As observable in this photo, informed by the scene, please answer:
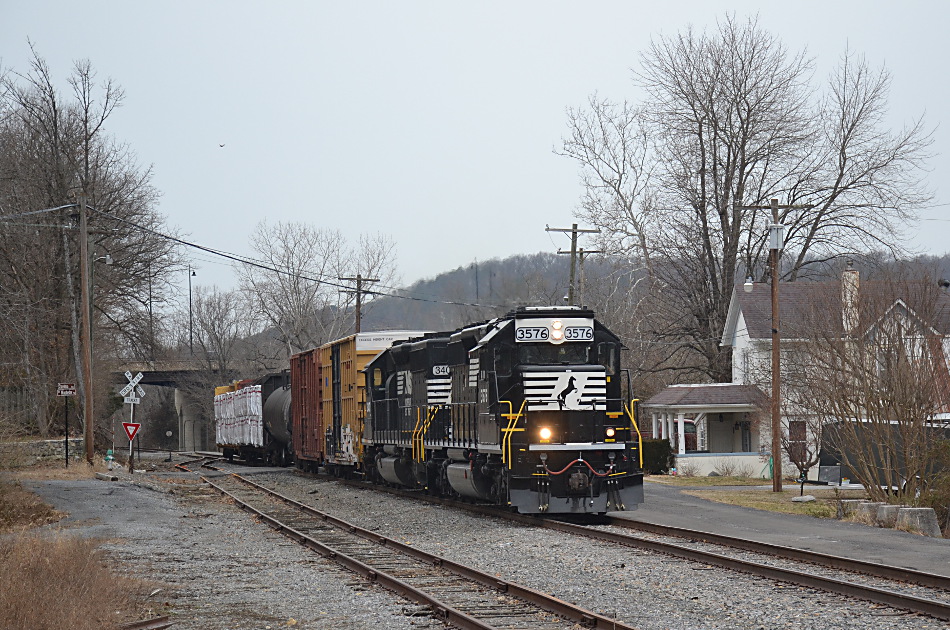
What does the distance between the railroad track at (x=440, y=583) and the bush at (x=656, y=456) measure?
2270cm

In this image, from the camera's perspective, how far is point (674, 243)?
145 ft

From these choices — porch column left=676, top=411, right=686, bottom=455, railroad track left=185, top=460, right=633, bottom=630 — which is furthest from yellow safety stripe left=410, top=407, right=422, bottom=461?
porch column left=676, top=411, right=686, bottom=455

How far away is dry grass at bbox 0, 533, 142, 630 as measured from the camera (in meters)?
8.09

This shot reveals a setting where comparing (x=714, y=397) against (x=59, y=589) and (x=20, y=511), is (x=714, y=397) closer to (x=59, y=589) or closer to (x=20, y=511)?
(x=20, y=511)

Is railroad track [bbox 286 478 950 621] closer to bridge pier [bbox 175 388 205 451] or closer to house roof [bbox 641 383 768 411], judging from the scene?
house roof [bbox 641 383 768 411]

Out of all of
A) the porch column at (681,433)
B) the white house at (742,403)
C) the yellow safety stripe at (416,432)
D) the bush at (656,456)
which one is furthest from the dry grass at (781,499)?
the porch column at (681,433)

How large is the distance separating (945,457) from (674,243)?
2496 centimetres

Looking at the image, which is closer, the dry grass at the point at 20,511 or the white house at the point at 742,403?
→ the dry grass at the point at 20,511

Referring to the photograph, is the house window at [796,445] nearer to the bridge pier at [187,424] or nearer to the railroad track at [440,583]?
the railroad track at [440,583]

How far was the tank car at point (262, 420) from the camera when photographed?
136 feet

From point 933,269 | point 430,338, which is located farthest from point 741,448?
point 430,338

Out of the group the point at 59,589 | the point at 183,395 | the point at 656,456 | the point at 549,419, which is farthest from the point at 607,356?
the point at 183,395

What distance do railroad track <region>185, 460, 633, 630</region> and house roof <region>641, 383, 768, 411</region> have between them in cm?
2595

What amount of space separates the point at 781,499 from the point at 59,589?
63.5 feet
